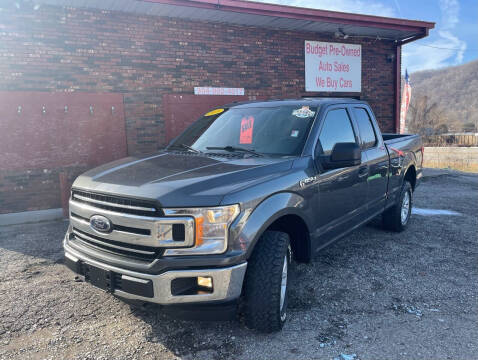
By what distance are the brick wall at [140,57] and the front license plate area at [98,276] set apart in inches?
205

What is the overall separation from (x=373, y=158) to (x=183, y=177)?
271 cm

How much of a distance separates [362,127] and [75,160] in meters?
5.58

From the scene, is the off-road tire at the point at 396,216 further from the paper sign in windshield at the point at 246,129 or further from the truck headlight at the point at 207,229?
the truck headlight at the point at 207,229

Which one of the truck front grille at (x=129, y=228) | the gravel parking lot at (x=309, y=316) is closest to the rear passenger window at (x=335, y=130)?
the gravel parking lot at (x=309, y=316)

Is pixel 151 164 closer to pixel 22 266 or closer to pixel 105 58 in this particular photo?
pixel 22 266

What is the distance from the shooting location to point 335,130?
3.86 metres

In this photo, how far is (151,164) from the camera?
3215mm

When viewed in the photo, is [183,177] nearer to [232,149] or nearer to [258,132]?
[232,149]

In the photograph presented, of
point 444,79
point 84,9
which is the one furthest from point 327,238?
point 444,79

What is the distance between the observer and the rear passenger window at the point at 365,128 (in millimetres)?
4409

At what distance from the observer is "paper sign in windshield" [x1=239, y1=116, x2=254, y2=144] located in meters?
3.62

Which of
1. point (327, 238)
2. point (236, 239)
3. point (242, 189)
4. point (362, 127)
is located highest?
point (362, 127)

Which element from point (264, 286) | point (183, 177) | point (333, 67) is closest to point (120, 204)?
point (183, 177)

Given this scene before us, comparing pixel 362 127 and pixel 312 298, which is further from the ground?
pixel 362 127
